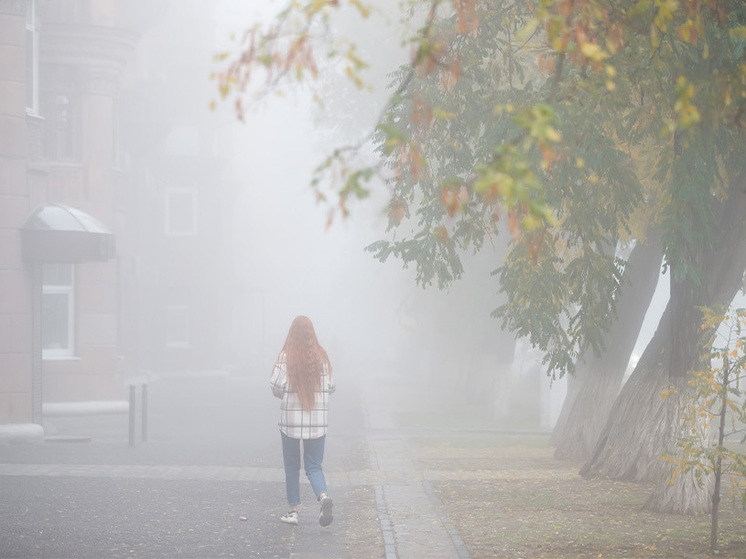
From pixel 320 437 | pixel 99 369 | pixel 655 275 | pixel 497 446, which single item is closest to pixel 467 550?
pixel 320 437

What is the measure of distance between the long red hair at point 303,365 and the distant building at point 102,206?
9769mm

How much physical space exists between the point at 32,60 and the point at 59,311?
8187 mm

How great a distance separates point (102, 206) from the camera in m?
28.9

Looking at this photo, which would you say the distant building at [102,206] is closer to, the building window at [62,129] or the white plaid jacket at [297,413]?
the building window at [62,129]

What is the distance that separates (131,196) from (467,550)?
36192 mm

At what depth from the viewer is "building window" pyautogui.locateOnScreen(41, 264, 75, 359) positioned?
28219 mm

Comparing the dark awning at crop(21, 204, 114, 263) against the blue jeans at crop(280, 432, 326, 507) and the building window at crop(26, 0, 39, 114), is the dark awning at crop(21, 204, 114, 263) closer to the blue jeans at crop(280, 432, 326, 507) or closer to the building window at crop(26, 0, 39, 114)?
the building window at crop(26, 0, 39, 114)

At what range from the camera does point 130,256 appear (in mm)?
42406

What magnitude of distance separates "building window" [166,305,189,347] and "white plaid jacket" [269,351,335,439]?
39.3 metres

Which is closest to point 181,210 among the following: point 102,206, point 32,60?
point 102,206

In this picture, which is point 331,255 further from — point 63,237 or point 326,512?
point 326,512

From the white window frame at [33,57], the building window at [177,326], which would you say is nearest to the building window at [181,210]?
the building window at [177,326]

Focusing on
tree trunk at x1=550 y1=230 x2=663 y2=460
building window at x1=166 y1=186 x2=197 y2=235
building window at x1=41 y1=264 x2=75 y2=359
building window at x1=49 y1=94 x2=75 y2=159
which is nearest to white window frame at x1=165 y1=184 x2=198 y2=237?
building window at x1=166 y1=186 x2=197 y2=235

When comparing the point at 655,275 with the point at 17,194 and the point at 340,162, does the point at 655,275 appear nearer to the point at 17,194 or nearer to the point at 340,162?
the point at 17,194
